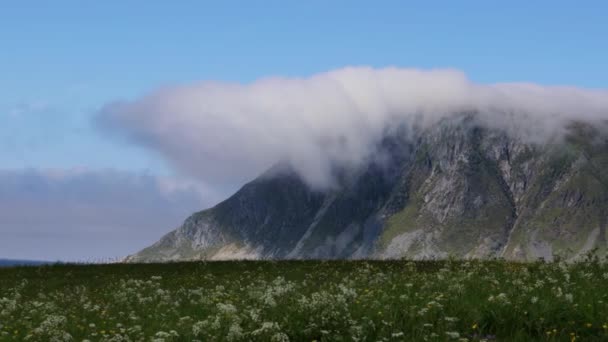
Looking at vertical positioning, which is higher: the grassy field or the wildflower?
the grassy field

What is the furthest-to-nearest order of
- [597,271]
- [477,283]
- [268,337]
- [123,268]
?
[123,268]
[597,271]
[477,283]
[268,337]

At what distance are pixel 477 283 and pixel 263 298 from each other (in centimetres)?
631

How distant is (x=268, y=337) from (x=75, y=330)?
698 centimetres

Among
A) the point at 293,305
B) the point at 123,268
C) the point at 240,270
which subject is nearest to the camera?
the point at 293,305

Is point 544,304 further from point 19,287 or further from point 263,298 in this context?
point 19,287

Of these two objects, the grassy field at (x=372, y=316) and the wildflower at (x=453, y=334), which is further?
the grassy field at (x=372, y=316)

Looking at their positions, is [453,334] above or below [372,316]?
below

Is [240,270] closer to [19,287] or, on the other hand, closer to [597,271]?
[19,287]

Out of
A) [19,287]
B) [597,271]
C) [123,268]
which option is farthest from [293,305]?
[123,268]

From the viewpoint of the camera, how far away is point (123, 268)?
2019 inches

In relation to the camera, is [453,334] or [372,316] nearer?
[453,334]

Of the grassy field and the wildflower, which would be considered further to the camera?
the grassy field

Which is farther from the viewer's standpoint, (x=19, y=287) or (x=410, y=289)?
(x=19, y=287)

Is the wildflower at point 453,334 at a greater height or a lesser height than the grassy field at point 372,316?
lesser
